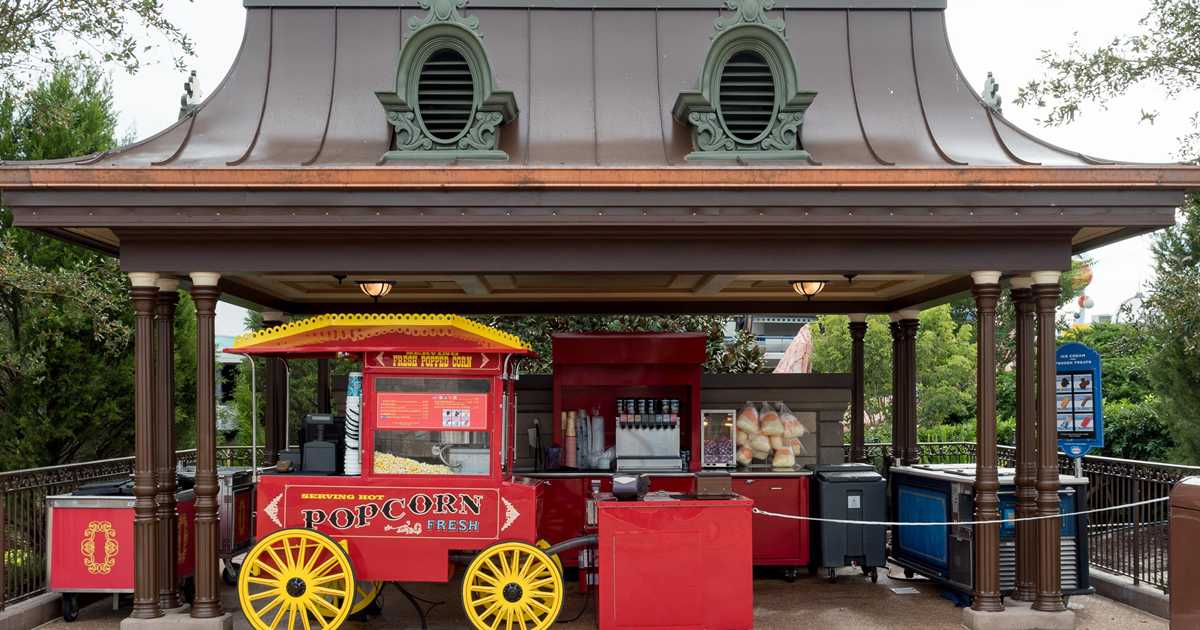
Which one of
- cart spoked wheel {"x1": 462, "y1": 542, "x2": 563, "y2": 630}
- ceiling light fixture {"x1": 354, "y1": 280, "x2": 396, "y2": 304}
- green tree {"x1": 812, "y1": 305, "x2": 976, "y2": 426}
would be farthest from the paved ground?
green tree {"x1": 812, "y1": 305, "x2": 976, "y2": 426}

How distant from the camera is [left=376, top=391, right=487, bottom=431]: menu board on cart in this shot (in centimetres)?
748

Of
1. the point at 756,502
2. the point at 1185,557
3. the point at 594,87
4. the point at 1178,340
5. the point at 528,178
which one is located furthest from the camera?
the point at 1178,340

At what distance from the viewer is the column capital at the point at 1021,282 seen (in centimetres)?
838

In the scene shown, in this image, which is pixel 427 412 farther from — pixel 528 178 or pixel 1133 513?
pixel 1133 513

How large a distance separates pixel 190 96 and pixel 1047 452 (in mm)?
7992

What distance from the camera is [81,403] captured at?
11688 millimetres

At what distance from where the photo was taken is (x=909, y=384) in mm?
11750

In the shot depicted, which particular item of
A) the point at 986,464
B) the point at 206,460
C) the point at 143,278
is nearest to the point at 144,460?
the point at 206,460

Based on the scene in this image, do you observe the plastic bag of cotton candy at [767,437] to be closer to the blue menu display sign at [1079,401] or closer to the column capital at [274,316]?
the blue menu display sign at [1079,401]

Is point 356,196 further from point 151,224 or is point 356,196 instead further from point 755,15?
point 755,15

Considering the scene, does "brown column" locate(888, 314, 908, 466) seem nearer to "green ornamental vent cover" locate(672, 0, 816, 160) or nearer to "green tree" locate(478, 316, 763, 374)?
"green ornamental vent cover" locate(672, 0, 816, 160)

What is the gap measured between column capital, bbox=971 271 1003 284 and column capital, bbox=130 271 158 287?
6.64 metres

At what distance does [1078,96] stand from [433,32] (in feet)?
29.5

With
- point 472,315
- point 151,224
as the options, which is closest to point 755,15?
point 151,224
